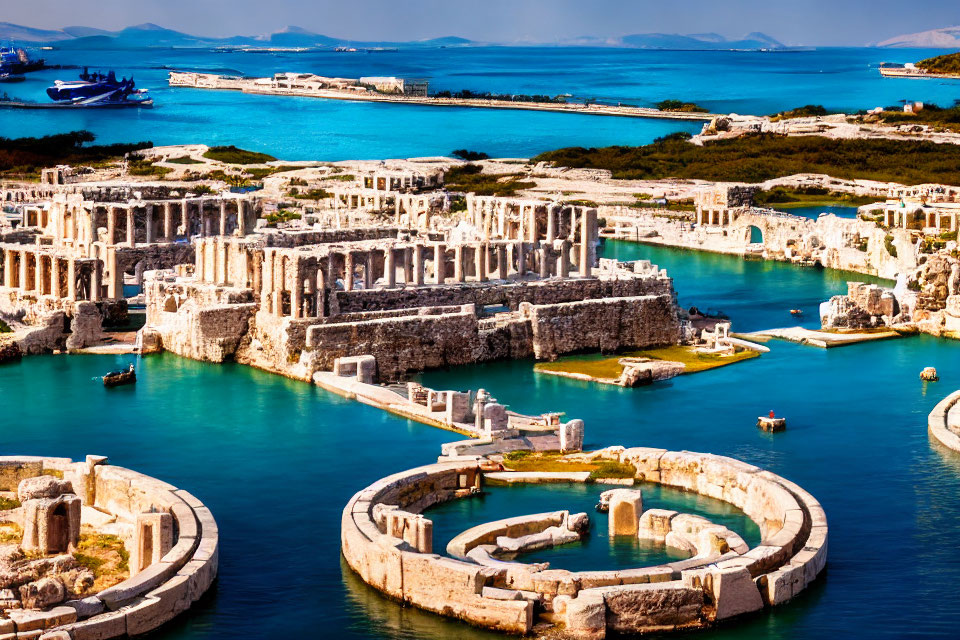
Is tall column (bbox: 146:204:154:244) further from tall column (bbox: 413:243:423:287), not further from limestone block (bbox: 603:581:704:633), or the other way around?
limestone block (bbox: 603:581:704:633)

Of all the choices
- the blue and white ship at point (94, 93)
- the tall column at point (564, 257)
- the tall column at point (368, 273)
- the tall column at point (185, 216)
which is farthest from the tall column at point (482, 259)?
the blue and white ship at point (94, 93)

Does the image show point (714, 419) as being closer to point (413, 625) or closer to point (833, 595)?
point (833, 595)

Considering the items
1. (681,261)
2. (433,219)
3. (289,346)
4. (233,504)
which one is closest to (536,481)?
(233,504)

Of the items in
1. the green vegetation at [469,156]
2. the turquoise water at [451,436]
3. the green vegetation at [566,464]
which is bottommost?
the turquoise water at [451,436]

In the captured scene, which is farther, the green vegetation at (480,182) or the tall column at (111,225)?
the green vegetation at (480,182)

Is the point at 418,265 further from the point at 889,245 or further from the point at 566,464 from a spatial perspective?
the point at 889,245

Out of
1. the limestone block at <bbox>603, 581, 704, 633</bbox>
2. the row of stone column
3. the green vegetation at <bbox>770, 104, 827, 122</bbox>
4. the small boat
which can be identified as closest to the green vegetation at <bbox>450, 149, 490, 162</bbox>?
the green vegetation at <bbox>770, 104, 827, 122</bbox>

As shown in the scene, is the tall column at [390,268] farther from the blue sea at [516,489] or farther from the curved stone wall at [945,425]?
the curved stone wall at [945,425]
